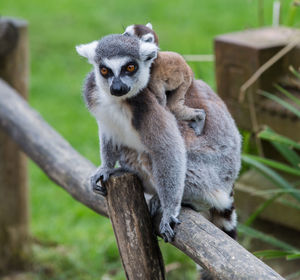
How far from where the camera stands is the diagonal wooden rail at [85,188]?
5.98 feet

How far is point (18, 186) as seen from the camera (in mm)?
4371

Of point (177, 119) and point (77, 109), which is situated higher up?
point (177, 119)

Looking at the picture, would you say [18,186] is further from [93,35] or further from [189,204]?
[93,35]

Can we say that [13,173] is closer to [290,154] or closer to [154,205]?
[154,205]

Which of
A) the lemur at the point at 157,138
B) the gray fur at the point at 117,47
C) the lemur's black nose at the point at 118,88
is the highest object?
the gray fur at the point at 117,47

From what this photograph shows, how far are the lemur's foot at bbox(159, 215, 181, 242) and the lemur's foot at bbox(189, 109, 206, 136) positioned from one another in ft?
1.65

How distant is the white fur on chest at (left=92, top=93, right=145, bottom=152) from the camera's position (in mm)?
2473

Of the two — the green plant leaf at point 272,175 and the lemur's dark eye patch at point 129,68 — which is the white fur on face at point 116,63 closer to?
the lemur's dark eye patch at point 129,68

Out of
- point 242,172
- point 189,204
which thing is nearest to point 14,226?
point 242,172

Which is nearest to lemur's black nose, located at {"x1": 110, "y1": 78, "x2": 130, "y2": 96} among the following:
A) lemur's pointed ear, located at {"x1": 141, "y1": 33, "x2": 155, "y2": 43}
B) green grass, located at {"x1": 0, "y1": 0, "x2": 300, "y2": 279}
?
lemur's pointed ear, located at {"x1": 141, "y1": 33, "x2": 155, "y2": 43}

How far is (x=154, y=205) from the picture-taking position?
2.59 meters

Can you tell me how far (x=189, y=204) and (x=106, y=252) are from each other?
2.17 metres

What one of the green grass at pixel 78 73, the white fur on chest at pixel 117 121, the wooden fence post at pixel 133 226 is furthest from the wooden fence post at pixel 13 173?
the wooden fence post at pixel 133 226

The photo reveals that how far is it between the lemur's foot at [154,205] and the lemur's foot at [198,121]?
35 centimetres
